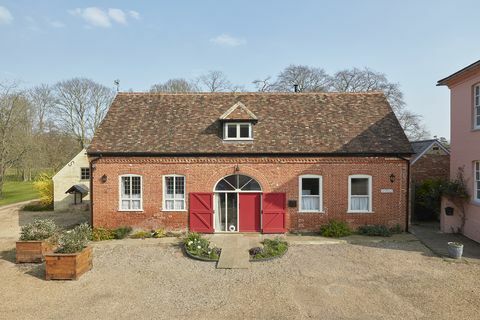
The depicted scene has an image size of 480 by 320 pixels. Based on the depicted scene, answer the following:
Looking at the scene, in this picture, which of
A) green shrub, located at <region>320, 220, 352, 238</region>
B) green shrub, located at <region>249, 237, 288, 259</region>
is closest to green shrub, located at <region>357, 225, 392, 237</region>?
green shrub, located at <region>320, 220, 352, 238</region>

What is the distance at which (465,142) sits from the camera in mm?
14820

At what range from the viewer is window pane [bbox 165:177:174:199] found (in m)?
16.4

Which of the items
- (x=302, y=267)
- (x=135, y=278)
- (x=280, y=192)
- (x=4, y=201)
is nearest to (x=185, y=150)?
(x=280, y=192)

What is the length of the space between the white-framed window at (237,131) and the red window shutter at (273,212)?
10.5 feet

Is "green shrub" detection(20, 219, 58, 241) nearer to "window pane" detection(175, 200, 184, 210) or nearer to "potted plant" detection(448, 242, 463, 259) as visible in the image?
"window pane" detection(175, 200, 184, 210)

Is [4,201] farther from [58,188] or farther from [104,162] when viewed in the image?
[104,162]

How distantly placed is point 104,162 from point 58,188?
36.2 feet

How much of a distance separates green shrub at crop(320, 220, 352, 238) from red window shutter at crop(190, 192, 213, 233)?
5617mm

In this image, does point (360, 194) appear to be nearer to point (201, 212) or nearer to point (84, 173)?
point (201, 212)

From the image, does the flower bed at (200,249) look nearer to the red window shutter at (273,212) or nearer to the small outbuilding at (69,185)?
the red window shutter at (273,212)

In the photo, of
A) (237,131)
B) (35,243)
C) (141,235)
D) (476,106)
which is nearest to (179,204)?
(141,235)

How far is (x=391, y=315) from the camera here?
26.8 feet

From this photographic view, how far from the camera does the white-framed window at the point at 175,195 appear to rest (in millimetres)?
16328

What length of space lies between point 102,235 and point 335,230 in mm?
11314
